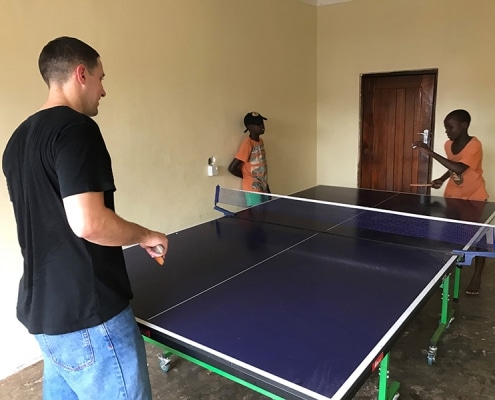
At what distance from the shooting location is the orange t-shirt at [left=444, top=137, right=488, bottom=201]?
3611 mm

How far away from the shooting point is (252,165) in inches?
177

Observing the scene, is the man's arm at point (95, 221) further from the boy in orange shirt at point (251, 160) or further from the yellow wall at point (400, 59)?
the yellow wall at point (400, 59)

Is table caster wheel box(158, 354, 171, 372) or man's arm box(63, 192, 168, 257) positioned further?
table caster wheel box(158, 354, 171, 372)

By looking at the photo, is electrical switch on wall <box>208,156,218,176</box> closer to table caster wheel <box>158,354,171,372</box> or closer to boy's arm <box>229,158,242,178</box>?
boy's arm <box>229,158,242,178</box>

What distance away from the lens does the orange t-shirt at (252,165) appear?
175 inches

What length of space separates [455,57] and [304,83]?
1746mm

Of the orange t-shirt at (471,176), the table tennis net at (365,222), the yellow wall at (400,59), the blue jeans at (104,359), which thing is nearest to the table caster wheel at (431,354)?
the table tennis net at (365,222)

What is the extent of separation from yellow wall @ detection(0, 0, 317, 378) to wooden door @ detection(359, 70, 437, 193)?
0.99 m

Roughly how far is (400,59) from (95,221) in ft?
16.1

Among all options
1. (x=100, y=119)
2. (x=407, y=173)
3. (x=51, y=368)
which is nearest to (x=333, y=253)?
(x=51, y=368)

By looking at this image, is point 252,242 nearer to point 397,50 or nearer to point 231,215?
point 231,215

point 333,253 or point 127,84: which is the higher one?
point 127,84

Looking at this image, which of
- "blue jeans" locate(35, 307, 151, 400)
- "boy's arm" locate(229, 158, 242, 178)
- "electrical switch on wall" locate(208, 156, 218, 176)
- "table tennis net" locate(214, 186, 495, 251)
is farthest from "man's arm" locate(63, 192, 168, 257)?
"boy's arm" locate(229, 158, 242, 178)

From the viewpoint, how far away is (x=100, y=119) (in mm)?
3250
